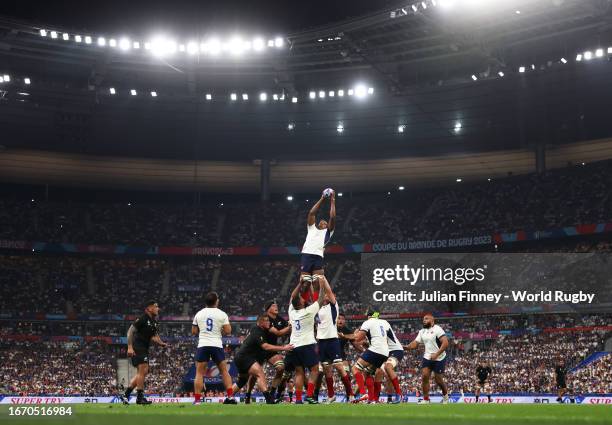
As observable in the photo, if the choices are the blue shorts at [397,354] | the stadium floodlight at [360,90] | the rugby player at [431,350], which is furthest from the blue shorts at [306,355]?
the stadium floodlight at [360,90]

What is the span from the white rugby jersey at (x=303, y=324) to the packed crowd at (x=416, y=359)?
28175 millimetres

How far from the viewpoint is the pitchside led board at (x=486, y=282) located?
55.2 metres

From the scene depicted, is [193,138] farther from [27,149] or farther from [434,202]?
[434,202]

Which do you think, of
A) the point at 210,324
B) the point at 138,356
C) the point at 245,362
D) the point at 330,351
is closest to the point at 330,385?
the point at 330,351

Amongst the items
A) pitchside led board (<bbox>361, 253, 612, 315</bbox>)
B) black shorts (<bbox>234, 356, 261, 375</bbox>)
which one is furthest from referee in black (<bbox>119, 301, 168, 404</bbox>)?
pitchside led board (<bbox>361, 253, 612, 315</bbox>)

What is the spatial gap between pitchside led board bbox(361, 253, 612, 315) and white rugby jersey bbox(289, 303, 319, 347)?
40.9 meters

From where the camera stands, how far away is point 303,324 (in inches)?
690

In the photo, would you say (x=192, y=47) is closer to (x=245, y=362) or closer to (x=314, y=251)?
(x=314, y=251)

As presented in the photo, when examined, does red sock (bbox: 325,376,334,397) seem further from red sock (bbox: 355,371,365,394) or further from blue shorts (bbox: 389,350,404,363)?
blue shorts (bbox: 389,350,404,363)

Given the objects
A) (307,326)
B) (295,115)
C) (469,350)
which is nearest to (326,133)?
(295,115)

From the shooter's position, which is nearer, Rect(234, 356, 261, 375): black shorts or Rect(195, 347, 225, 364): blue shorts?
Rect(234, 356, 261, 375): black shorts

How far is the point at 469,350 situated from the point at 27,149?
131ft

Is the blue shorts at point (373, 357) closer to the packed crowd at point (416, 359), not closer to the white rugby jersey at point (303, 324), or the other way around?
the white rugby jersey at point (303, 324)

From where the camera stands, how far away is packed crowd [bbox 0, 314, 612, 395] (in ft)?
152
